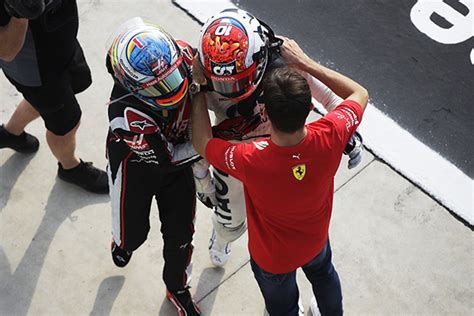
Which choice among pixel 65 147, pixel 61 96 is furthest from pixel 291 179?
pixel 65 147

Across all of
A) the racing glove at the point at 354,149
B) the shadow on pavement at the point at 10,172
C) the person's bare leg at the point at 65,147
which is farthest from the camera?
the shadow on pavement at the point at 10,172

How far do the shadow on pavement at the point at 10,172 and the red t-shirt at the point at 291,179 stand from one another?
2104mm

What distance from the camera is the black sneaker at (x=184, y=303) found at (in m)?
3.78

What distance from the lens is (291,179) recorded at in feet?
8.87

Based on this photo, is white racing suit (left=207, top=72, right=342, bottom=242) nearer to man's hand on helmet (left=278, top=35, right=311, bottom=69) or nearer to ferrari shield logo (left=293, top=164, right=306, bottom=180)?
man's hand on helmet (left=278, top=35, right=311, bottom=69)

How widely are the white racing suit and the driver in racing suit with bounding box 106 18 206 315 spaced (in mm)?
147

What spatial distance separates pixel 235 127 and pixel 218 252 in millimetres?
1149

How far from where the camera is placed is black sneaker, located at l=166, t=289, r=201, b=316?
3777 millimetres

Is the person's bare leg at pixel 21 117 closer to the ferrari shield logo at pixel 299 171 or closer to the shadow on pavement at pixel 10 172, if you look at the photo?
the shadow on pavement at pixel 10 172

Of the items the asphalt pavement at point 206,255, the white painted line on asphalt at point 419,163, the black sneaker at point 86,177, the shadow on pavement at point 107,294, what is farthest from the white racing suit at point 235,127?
the white painted line on asphalt at point 419,163

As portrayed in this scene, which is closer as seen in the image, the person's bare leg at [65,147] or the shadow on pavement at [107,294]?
the shadow on pavement at [107,294]

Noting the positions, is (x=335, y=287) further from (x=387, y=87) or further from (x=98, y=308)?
(x=387, y=87)

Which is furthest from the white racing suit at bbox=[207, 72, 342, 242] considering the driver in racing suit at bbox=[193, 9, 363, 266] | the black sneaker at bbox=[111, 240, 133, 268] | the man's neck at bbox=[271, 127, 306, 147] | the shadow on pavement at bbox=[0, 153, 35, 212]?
the shadow on pavement at bbox=[0, 153, 35, 212]

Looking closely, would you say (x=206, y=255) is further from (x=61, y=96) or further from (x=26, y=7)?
(x=26, y=7)
